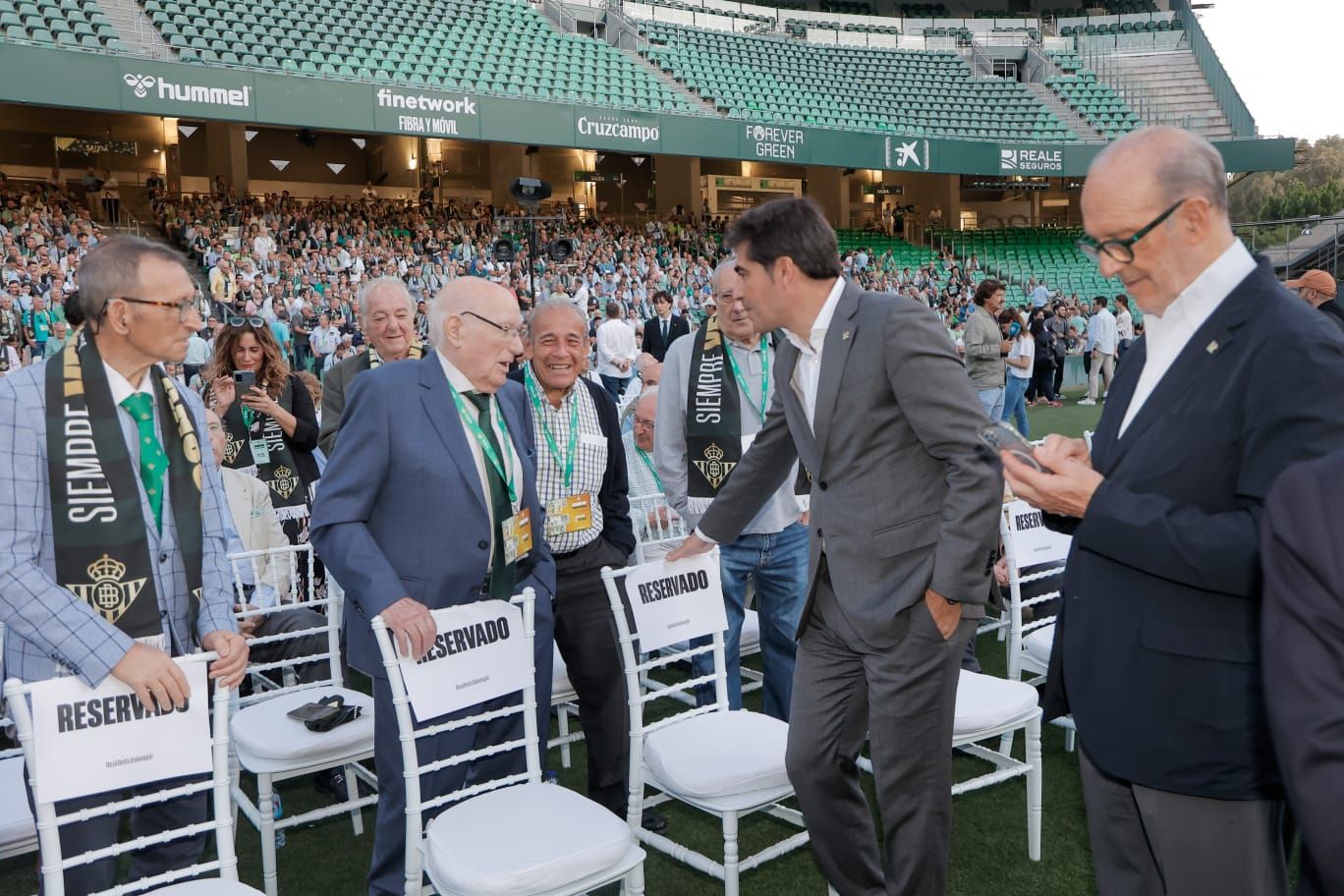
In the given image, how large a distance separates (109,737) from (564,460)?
1.53 meters

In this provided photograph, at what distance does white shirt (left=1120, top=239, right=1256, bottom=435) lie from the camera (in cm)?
164

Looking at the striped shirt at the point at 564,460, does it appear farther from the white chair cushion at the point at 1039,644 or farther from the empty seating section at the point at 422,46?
the empty seating section at the point at 422,46

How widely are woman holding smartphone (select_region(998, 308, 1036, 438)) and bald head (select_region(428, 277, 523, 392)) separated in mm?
8152

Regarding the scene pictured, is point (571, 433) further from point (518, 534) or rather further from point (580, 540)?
point (518, 534)

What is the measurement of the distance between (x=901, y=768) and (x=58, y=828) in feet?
6.00

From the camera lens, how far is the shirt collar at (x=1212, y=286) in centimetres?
164

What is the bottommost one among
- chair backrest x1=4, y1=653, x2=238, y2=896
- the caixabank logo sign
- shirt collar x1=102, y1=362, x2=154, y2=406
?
chair backrest x1=4, y1=653, x2=238, y2=896

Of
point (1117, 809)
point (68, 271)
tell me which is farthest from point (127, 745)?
point (68, 271)

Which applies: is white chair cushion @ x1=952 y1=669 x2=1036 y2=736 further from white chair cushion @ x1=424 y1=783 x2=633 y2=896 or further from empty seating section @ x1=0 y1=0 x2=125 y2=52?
empty seating section @ x1=0 y1=0 x2=125 y2=52

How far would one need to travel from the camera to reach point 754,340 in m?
3.71

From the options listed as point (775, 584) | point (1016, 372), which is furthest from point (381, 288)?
point (1016, 372)

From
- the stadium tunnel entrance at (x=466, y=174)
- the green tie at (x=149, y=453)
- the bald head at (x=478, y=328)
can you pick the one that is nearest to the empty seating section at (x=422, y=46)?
the stadium tunnel entrance at (x=466, y=174)

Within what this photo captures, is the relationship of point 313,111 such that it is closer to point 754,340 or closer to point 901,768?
point 754,340

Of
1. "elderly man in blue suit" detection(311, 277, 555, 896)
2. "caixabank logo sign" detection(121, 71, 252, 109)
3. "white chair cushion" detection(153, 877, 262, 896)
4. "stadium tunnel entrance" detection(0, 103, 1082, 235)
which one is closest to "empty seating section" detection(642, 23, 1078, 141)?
"stadium tunnel entrance" detection(0, 103, 1082, 235)
